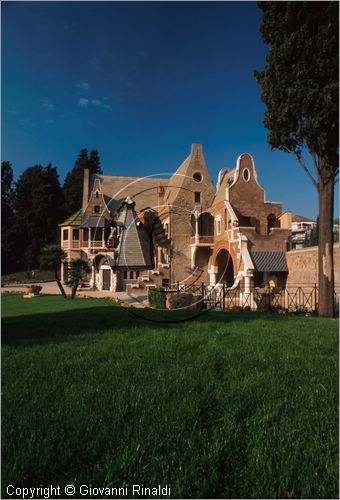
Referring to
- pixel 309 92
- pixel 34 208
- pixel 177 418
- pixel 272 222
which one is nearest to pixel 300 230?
pixel 272 222

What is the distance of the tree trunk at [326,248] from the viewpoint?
11.8m

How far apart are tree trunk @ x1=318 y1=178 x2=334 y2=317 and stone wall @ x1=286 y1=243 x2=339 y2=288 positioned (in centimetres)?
455

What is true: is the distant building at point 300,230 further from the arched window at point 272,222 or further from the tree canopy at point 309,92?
the tree canopy at point 309,92

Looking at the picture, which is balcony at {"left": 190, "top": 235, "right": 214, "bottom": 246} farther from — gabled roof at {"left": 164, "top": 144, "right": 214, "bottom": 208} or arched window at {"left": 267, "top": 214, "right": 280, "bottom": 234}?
arched window at {"left": 267, "top": 214, "right": 280, "bottom": 234}

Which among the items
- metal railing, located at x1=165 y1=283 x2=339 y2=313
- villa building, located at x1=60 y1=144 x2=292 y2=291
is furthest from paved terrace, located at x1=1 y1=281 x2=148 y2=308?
metal railing, located at x1=165 y1=283 x2=339 y2=313

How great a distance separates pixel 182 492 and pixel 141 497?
28 cm

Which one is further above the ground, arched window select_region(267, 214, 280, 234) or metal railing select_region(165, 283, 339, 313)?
arched window select_region(267, 214, 280, 234)

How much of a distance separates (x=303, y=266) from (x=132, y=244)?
14.2 metres

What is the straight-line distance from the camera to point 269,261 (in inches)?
733

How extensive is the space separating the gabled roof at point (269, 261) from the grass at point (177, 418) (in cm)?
1303

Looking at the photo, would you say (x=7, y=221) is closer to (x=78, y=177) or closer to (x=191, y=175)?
(x=78, y=177)

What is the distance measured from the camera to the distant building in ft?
87.3

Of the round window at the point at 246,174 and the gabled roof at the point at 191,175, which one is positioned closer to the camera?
the gabled roof at the point at 191,175

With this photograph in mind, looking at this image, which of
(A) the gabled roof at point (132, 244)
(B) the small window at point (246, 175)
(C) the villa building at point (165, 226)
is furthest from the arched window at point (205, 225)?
(B) the small window at point (246, 175)
